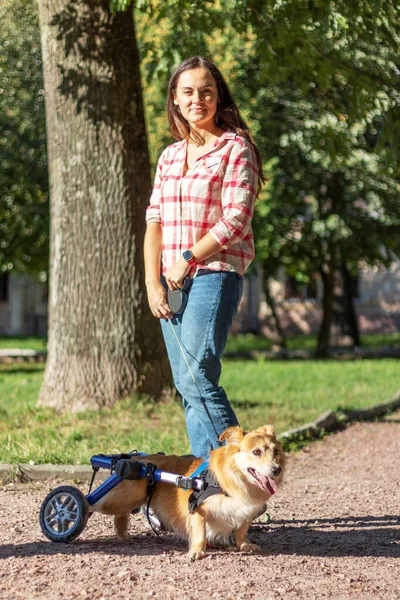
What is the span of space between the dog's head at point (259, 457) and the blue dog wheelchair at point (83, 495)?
23 cm

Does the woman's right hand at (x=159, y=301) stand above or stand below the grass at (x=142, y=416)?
above

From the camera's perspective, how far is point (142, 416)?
28.8 feet

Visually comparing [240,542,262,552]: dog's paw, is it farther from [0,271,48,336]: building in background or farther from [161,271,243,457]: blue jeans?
[0,271,48,336]: building in background

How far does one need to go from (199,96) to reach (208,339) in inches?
48.3

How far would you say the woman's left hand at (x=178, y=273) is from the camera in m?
4.76

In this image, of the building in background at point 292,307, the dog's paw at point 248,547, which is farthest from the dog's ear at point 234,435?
the building in background at point 292,307

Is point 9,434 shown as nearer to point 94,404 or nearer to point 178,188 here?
point 94,404

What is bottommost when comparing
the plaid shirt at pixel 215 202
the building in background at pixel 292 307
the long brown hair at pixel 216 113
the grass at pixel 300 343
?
the grass at pixel 300 343

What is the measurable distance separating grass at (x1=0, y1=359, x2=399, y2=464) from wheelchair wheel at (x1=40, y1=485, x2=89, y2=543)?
7.10 ft

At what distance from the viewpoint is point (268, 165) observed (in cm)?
2264

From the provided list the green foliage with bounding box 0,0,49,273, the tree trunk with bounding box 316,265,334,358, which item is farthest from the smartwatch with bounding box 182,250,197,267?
the tree trunk with bounding box 316,265,334,358

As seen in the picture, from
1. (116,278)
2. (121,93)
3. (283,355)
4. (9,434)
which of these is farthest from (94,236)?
(283,355)

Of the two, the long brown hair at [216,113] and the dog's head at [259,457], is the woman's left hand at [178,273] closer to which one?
the long brown hair at [216,113]

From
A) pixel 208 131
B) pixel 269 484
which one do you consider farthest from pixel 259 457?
pixel 208 131
